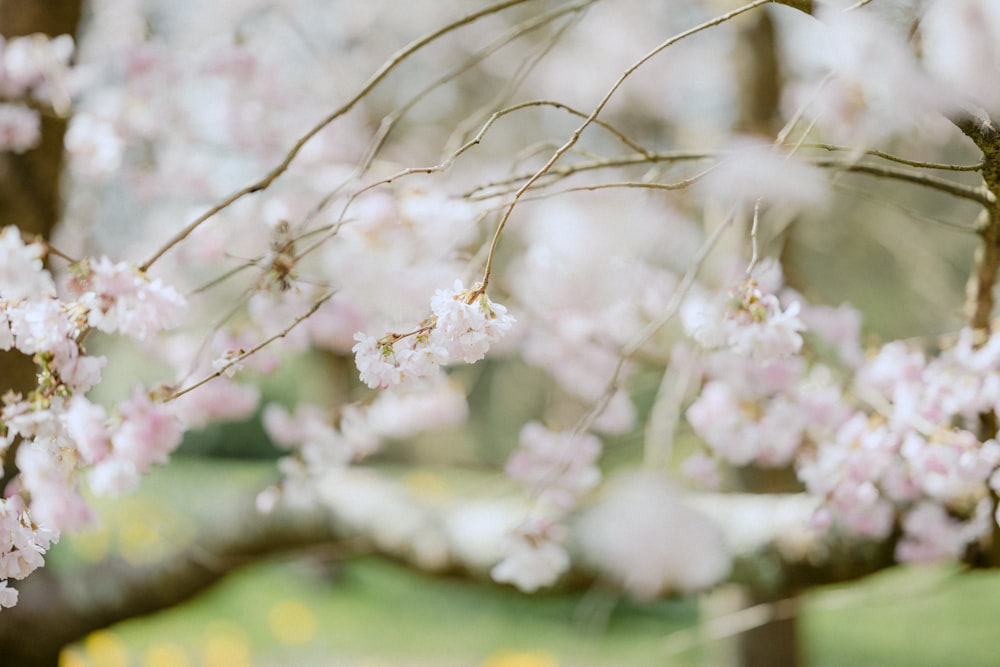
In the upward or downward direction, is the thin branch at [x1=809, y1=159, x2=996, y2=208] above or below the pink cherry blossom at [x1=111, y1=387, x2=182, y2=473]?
above

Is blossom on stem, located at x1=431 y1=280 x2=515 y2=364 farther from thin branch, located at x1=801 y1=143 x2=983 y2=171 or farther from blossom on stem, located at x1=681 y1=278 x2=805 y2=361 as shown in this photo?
thin branch, located at x1=801 y1=143 x2=983 y2=171

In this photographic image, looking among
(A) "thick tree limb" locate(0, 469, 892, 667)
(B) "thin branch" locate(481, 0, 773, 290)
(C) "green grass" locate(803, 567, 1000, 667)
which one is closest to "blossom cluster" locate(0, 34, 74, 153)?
(A) "thick tree limb" locate(0, 469, 892, 667)

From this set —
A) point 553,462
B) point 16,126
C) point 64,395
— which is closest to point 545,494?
point 553,462

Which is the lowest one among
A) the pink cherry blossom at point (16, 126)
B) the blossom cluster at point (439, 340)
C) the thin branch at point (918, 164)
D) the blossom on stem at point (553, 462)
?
the blossom cluster at point (439, 340)

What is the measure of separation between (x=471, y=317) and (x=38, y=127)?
1.89 metres

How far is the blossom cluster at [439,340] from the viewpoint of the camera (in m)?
1.04

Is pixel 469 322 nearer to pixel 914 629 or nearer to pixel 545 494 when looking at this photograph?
pixel 545 494

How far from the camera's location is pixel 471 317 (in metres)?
1.04

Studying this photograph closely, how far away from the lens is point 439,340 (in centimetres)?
107

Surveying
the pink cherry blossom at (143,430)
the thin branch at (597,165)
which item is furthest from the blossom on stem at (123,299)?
the thin branch at (597,165)

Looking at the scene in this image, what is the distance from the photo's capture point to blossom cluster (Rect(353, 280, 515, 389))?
1045 millimetres

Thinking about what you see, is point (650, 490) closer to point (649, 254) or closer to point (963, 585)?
point (649, 254)

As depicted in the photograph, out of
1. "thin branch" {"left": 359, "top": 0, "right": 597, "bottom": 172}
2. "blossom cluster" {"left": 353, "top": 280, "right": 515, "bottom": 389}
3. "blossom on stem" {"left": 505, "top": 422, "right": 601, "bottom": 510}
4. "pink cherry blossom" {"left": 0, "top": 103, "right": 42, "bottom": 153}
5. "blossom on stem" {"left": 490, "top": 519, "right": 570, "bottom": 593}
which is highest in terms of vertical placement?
"pink cherry blossom" {"left": 0, "top": 103, "right": 42, "bottom": 153}

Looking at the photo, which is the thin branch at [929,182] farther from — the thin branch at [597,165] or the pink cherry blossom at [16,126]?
the pink cherry blossom at [16,126]
